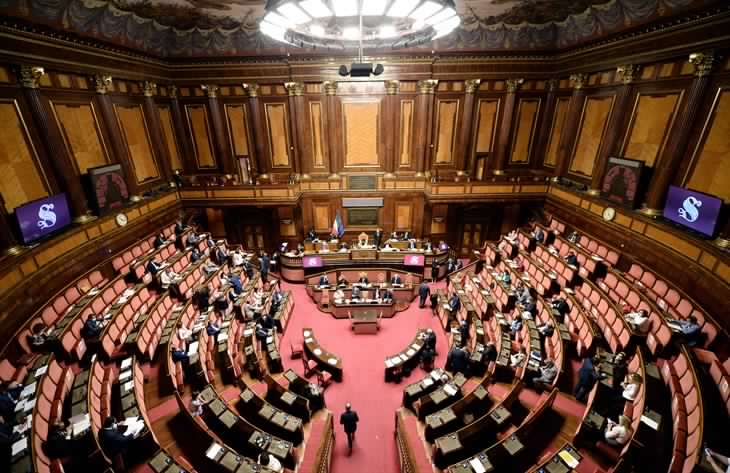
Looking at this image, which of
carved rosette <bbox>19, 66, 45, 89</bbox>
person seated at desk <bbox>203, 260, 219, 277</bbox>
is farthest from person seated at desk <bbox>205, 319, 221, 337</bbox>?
carved rosette <bbox>19, 66, 45, 89</bbox>

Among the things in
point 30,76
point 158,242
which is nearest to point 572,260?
point 158,242

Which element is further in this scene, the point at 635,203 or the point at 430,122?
the point at 430,122

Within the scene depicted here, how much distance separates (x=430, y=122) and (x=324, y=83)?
486 centimetres

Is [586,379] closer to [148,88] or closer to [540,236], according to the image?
[540,236]

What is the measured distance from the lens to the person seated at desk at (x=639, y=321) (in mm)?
6766

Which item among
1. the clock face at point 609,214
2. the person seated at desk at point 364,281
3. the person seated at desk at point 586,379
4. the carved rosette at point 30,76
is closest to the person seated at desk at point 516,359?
the person seated at desk at point 586,379

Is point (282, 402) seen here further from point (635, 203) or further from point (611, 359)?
point (635, 203)

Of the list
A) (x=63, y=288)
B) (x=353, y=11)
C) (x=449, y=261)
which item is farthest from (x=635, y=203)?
(x=63, y=288)

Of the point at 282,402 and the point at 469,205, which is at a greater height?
the point at 469,205

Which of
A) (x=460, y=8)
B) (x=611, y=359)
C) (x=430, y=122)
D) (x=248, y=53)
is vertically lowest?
(x=611, y=359)

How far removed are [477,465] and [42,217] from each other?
11106 millimetres

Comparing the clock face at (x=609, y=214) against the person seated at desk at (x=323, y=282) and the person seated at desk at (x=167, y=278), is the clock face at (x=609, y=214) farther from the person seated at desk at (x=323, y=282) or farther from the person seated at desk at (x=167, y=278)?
the person seated at desk at (x=167, y=278)

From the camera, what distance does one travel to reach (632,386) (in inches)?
221

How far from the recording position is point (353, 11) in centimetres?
394
